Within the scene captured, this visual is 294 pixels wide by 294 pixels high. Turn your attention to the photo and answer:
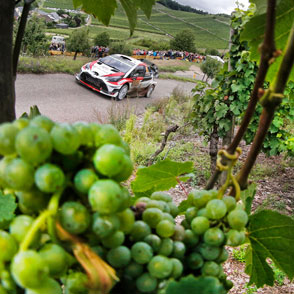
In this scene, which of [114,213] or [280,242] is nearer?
[114,213]

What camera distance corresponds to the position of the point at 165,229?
0.46 metres

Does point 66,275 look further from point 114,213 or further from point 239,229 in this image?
point 239,229

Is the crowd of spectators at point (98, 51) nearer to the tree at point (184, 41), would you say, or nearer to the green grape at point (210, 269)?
the tree at point (184, 41)

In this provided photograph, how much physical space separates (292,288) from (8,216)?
3.21m

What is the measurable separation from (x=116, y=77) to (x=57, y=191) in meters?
9.44

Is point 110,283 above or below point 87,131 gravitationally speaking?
below

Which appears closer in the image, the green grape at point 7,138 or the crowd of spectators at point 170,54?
the green grape at point 7,138

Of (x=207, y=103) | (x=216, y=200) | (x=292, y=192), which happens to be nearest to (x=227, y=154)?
(x=216, y=200)

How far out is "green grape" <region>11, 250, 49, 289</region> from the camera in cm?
33

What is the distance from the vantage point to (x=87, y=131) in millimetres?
402

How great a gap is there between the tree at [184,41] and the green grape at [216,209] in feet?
79.8

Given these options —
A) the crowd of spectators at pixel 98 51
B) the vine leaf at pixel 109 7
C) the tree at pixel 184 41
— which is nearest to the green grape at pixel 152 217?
the vine leaf at pixel 109 7

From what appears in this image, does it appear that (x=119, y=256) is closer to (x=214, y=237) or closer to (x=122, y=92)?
(x=214, y=237)

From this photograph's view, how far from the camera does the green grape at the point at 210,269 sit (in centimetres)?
47
